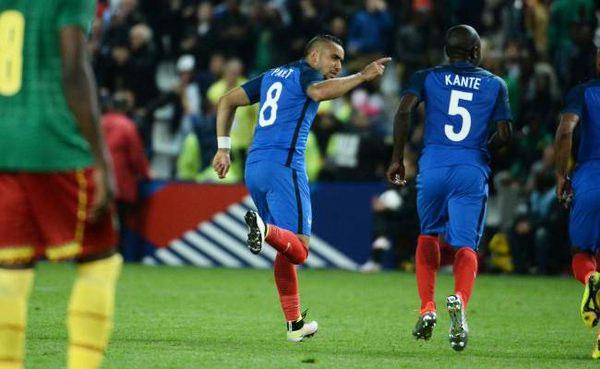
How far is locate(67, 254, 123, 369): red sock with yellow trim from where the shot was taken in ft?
19.2

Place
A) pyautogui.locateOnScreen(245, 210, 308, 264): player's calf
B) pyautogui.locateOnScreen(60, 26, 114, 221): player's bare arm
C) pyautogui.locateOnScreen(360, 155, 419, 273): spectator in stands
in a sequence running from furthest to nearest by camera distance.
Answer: pyautogui.locateOnScreen(360, 155, 419, 273): spectator in stands < pyautogui.locateOnScreen(245, 210, 308, 264): player's calf < pyautogui.locateOnScreen(60, 26, 114, 221): player's bare arm

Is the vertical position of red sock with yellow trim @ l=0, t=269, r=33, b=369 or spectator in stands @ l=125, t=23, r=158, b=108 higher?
red sock with yellow trim @ l=0, t=269, r=33, b=369

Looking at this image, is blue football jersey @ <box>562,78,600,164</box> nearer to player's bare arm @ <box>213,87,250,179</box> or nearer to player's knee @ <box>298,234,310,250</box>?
player's knee @ <box>298,234,310,250</box>

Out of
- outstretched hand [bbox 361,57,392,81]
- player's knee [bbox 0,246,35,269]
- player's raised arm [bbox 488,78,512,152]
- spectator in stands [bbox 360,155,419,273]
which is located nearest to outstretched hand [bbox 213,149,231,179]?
outstretched hand [bbox 361,57,392,81]

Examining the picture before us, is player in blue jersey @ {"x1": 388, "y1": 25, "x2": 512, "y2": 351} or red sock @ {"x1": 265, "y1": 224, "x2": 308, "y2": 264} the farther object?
player in blue jersey @ {"x1": 388, "y1": 25, "x2": 512, "y2": 351}

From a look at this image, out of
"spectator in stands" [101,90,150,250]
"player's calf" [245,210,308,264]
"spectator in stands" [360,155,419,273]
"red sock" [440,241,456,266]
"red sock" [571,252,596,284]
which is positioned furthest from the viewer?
"spectator in stands" [101,90,150,250]

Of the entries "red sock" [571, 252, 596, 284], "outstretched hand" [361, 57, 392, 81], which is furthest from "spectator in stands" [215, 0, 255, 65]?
"outstretched hand" [361, 57, 392, 81]

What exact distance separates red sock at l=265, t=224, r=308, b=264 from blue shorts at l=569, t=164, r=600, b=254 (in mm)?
1892

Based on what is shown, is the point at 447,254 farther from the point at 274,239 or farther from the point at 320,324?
the point at 274,239

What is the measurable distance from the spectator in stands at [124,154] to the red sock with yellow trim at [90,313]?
12.3 metres

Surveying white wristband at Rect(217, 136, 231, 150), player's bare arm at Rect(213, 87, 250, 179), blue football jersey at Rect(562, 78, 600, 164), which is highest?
blue football jersey at Rect(562, 78, 600, 164)

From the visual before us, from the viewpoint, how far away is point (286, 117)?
9.72 meters

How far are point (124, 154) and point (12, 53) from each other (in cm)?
1277

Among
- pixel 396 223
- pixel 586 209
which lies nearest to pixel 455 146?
pixel 586 209
